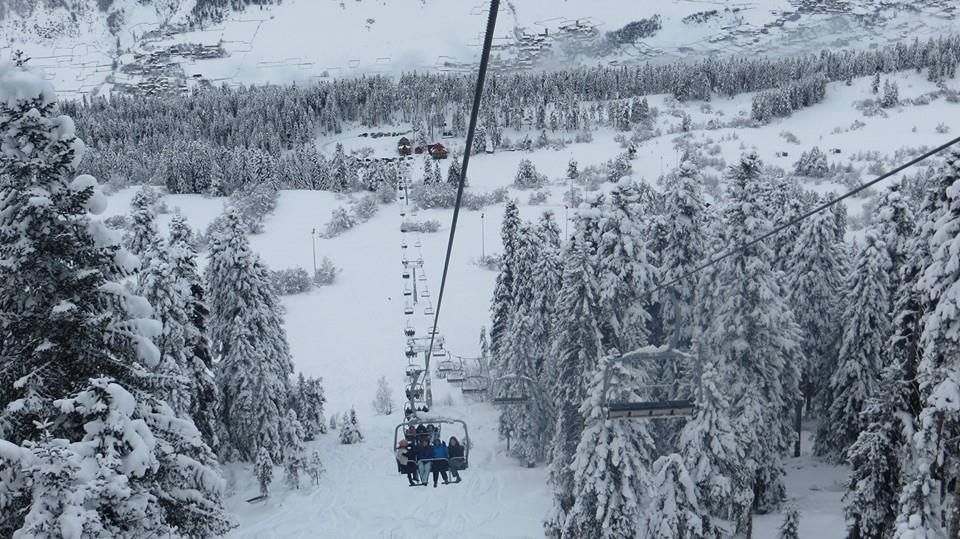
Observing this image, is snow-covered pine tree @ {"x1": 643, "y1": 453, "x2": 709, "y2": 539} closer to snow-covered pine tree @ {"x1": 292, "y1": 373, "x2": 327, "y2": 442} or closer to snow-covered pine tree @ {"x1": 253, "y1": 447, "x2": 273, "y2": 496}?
snow-covered pine tree @ {"x1": 253, "y1": 447, "x2": 273, "y2": 496}

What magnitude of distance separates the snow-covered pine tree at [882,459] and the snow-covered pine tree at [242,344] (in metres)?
24.1

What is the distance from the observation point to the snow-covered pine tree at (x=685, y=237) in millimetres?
27953

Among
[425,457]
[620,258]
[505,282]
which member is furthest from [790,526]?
[505,282]

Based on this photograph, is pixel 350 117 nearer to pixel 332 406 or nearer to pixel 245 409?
pixel 332 406

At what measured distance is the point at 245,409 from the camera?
32094 millimetres

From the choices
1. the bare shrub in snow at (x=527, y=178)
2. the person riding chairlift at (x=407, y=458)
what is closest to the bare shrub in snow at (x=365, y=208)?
the bare shrub in snow at (x=527, y=178)

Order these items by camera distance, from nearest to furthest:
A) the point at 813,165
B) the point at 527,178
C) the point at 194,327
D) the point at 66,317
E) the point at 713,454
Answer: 1. the point at 66,317
2. the point at 713,454
3. the point at 194,327
4. the point at 813,165
5. the point at 527,178

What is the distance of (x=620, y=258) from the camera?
2531 cm

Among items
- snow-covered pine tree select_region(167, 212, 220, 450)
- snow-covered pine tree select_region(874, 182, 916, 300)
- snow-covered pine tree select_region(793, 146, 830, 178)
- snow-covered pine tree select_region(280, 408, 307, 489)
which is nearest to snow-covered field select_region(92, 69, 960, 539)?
snow-covered pine tree select_region(280, 408, 307, 489)

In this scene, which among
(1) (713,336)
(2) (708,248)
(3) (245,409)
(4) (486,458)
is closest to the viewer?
(1) (713,336)

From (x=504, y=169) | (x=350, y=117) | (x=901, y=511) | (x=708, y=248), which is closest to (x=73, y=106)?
(x=350, y=117)

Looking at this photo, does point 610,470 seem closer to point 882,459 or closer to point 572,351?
point 572,351

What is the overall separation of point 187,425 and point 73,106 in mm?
184691

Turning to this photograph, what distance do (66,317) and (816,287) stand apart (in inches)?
1254
